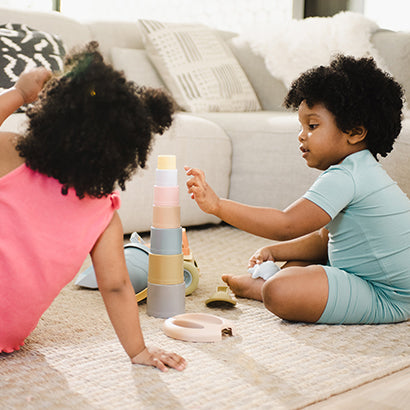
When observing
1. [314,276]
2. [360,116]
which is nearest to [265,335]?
[314,276]

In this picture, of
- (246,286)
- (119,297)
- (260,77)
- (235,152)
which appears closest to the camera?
(119,297)

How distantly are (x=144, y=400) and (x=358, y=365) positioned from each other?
14.8 inches

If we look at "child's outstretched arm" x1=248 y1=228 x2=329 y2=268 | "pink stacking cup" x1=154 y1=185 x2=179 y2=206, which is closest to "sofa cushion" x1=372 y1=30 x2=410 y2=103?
"child's outstretched arm" x1=248 y1=228 x2=329 y2=268

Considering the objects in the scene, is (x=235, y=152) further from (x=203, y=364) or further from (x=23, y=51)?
(x=203, y=364)

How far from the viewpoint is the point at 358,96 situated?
4.12 feet

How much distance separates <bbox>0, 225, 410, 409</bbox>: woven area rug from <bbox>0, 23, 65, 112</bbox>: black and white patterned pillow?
85 centimetres

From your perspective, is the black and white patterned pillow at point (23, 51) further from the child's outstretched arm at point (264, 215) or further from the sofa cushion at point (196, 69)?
the child's outstretched arm at point (264, 215)

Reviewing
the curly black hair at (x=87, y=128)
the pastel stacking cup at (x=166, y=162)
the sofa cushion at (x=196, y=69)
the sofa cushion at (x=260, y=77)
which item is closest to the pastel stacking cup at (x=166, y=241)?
the pastel stacking cup at (x=166, y=162)

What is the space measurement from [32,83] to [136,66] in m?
1.59

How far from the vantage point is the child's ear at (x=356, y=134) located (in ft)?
4.17

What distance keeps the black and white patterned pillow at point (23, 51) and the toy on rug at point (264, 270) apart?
0.89 meters

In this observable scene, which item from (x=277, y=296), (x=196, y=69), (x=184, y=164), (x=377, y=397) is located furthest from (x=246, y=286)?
(x=196, y=69)

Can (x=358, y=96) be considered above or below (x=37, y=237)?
above

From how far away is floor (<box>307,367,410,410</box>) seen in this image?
0.84 metres
